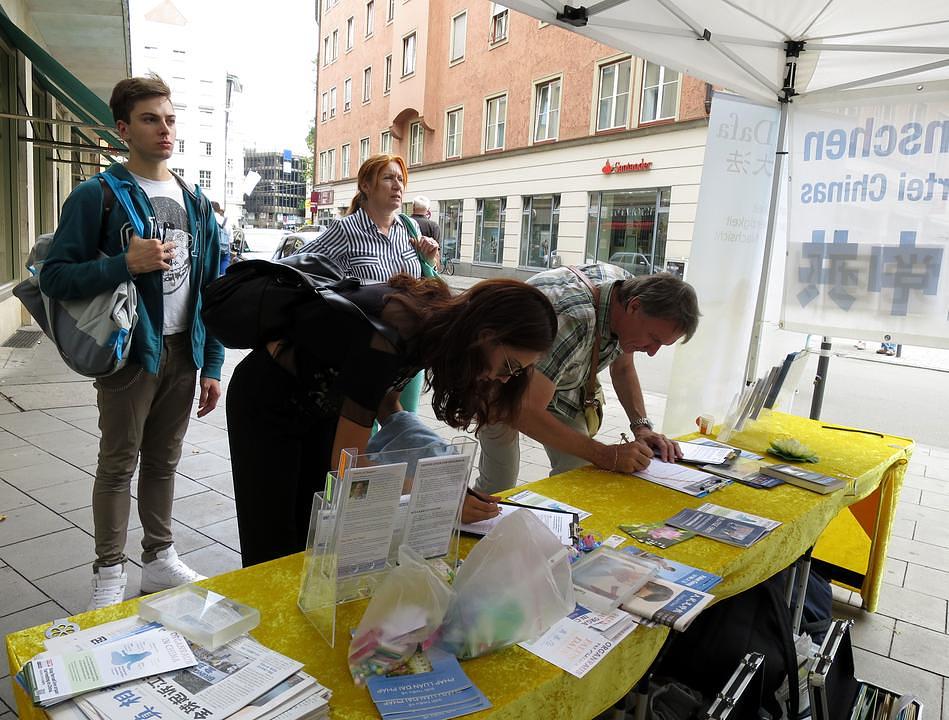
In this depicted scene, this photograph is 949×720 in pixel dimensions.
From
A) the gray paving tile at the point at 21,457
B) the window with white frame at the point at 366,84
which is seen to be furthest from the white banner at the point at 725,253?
the window with white frame at the point at 366,84

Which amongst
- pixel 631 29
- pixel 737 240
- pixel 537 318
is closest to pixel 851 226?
pixel 737 240

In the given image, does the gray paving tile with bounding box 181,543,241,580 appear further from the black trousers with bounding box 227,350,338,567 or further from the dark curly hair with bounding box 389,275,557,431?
the dark curly hair with bounding box 389,275,557,431

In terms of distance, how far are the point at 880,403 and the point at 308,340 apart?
7.19 metres

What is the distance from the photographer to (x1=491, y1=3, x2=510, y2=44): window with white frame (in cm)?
1716

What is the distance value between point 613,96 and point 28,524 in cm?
1375

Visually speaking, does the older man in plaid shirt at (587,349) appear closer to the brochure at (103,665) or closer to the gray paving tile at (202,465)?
the brochure at (103,665)

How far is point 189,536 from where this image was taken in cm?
296

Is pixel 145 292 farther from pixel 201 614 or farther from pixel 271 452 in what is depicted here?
pixel 201 614

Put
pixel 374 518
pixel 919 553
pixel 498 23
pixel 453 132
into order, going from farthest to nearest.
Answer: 1. pixel 453 132
2. pixel 498 23
3. pixel 919 553
4. pixel 374 518

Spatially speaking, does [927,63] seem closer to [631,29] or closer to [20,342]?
[631,29]

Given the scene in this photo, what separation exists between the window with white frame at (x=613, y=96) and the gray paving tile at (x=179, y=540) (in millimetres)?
12902

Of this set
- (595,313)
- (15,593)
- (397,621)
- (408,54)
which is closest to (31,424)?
(15,593)

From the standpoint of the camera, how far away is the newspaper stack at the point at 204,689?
88cm

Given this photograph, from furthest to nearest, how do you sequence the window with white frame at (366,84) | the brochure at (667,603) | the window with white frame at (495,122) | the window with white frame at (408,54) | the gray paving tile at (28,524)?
the window with white frame at (366,84), the window with white frame at (408,54), the window with white frame at (495,122), the gray paving tile at (28,524), the brochure at (667,603)
